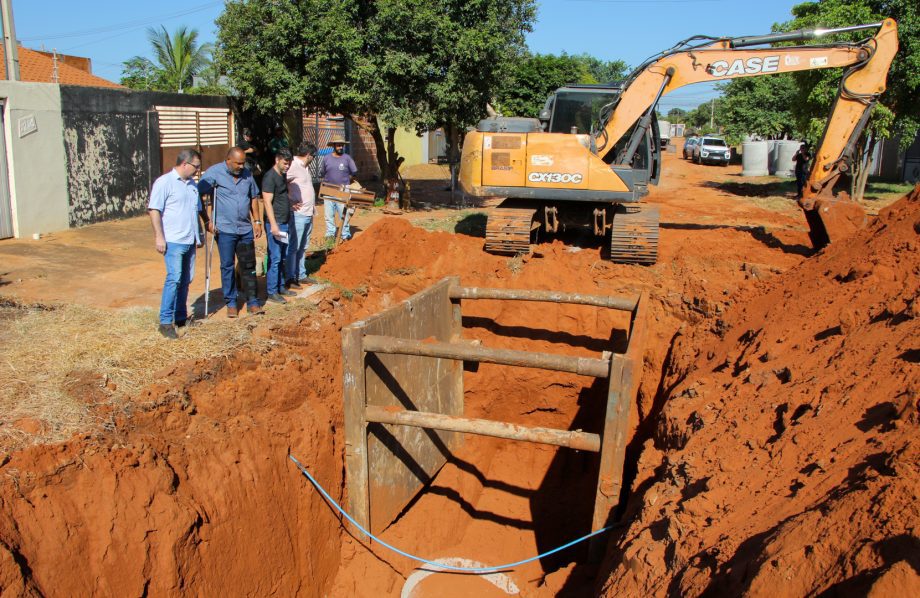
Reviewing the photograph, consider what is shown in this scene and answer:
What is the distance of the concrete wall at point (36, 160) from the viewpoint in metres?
10.4

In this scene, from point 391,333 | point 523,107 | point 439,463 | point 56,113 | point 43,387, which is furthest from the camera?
point 523,107

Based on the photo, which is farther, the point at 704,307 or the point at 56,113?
the point at 56,113

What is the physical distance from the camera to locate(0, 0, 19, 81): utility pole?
1091 cm

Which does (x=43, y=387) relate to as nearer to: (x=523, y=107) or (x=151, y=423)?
(x=151, y=423)

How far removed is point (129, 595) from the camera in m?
4.07

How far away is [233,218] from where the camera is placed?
6691mm

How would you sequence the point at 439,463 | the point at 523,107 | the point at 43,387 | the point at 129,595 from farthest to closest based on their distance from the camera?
the point at 523,107 → the point at 439,463 → the point at 43,387 → the point at 129,595

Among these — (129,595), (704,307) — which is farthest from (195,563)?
(704,307)

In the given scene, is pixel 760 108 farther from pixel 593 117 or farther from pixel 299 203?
pixel 299 203

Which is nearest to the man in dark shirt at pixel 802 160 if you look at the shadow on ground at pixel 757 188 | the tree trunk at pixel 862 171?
the tree trunk at pixel 862 171

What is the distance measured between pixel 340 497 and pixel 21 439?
2697 mm

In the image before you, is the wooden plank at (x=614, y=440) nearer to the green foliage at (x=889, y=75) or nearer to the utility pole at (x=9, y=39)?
the utility pole at (x=9, y=39)

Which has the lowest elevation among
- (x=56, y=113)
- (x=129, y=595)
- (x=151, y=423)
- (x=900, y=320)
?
(x=129, y=595)

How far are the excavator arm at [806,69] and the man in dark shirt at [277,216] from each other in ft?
14.7
